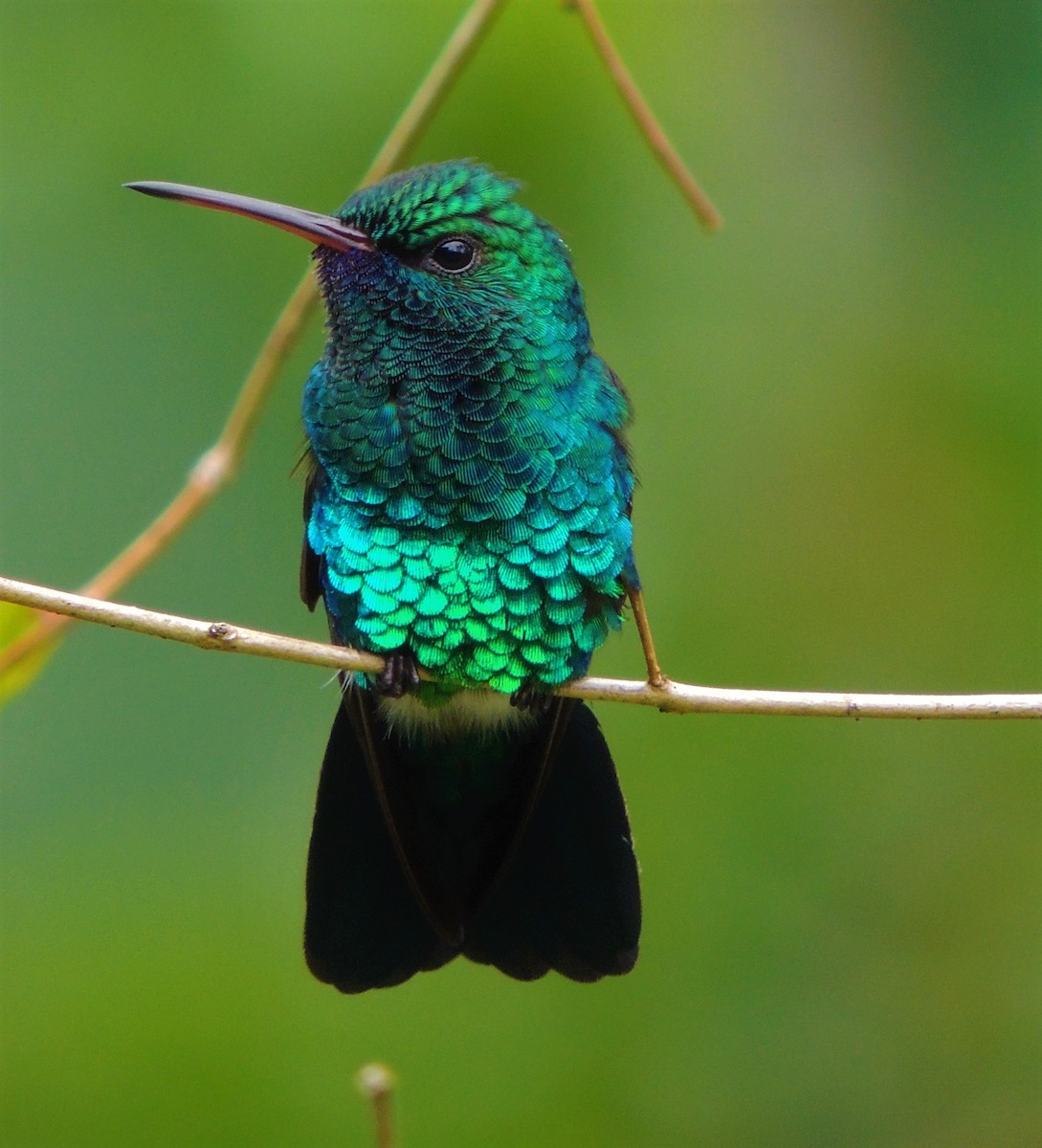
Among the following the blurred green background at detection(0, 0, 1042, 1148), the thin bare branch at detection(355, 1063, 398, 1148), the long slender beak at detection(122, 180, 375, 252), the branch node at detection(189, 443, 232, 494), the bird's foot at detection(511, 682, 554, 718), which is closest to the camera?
the thin bare branch at detection(355, 1063, 398, 1148)

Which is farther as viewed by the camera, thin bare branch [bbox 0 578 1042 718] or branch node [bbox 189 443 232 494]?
branch node [bbox 189 443 232 494]

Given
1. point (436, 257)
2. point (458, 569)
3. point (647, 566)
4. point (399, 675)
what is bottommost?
point (647, 566)

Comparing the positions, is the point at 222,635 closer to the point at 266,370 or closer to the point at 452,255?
the point at 266,370

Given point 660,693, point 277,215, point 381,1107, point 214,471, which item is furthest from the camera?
point 214,471

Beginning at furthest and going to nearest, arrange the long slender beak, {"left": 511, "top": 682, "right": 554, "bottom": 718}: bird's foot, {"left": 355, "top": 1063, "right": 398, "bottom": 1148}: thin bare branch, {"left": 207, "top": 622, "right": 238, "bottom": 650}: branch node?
{"left": 511, "top": 682, "right": 554, "bottom": 718}: bird's foot → the long slender beak → {"left": 207, "top": 622, "right": 238, "bottom": 650}: branch node → {"left": 355, "top": 1063, "right": 398, "bottom": 1148}: thin bare branch

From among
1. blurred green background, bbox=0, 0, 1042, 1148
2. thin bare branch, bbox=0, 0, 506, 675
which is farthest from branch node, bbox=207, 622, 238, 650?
blurred green background, bbox=0, 0, 1042, 1148

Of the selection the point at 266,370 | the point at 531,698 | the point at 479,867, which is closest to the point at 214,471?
the point at 266,370

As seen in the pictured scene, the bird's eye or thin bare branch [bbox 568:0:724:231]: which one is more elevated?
thin bare branch [bbox 568:0:724:231]

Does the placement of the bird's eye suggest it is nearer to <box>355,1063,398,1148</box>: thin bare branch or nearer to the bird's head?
the bird's head
